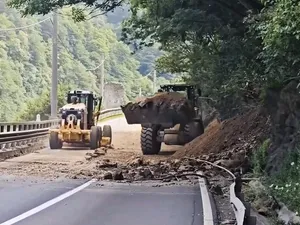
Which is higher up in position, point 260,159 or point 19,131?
point 19,131

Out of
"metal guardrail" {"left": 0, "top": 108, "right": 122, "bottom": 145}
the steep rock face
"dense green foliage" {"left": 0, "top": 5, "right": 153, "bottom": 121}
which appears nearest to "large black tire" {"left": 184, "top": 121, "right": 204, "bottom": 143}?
"metal guardrail" {"left": 0, "top": 108, "right": 122, "bottom": 145}

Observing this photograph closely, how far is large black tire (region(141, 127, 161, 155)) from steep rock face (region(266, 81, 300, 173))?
29.1 feet

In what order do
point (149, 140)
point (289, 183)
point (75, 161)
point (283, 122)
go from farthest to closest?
point (149, 140) < point (75, 161) < point (283, 122) < point (289, 183)

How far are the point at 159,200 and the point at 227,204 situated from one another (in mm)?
1511

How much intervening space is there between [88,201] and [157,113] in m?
12.5

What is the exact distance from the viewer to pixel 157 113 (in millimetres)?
23984

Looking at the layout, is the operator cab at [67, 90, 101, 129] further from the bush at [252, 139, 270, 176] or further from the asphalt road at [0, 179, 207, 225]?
the asphalt road at [0, 179, 207, 225]

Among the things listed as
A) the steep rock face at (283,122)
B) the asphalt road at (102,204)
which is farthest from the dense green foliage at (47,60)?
the asphalt road at (102,204)

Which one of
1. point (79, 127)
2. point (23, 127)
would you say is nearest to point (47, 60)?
point (23, 127)

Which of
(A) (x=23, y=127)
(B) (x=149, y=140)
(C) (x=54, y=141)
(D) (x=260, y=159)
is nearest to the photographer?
(D) (x=260, y=159)

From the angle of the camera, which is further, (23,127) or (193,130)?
(23,127)

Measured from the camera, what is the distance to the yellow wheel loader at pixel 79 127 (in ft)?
85.5

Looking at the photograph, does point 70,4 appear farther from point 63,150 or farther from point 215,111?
point 215,111

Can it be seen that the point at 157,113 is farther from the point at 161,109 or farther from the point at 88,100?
the point at 88,100
